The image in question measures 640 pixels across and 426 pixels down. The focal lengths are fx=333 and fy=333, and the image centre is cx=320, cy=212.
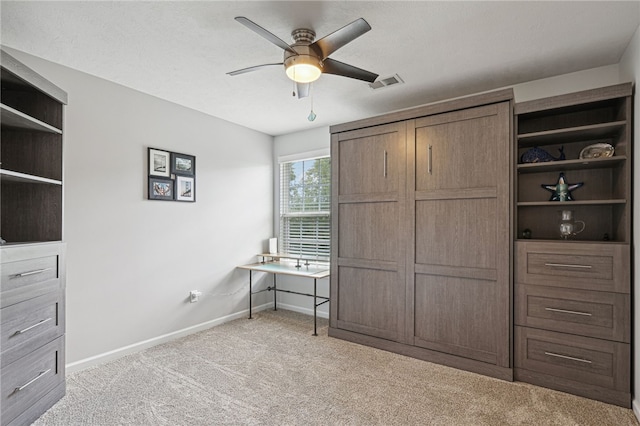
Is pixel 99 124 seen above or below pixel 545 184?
above

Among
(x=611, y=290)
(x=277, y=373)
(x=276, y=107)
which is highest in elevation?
(x=276, y=107)

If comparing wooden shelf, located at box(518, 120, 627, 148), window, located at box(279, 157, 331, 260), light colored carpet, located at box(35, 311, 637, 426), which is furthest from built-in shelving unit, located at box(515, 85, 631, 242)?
window, located at box(279, 157, 331, 260)

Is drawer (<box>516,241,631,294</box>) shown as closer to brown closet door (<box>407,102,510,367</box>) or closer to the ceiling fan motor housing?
brown closet door (<box>407,102,510,367</box>)

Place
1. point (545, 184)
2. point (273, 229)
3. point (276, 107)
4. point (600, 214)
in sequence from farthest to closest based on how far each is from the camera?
point (273, 229) < point (276, 107) < point (545, 184) < point (600, 214)

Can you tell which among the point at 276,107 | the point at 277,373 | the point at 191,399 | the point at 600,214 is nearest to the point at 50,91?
the point at 276,107

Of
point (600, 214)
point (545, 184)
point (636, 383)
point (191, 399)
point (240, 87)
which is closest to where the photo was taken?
point (636, 383)

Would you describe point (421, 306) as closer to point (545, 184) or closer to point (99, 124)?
point (545, 184)

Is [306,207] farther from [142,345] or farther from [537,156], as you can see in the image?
[537,156]

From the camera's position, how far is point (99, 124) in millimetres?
2955

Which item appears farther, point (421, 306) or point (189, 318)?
point (189, 318)

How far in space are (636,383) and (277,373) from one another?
8.20 feet

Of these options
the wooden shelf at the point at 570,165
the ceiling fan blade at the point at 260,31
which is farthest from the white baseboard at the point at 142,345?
the wooden shelf at the point at 570,165

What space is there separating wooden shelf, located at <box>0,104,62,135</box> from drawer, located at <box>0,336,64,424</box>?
57.7 inches

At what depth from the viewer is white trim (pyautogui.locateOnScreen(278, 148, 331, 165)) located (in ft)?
14.4
